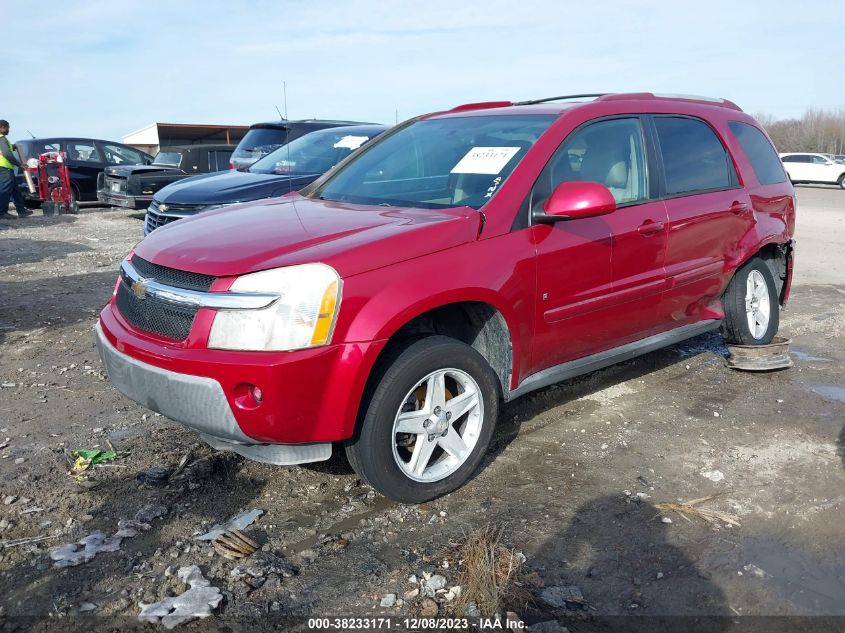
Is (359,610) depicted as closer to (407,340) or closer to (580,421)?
(407,340)

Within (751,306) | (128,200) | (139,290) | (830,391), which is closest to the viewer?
(139,290)

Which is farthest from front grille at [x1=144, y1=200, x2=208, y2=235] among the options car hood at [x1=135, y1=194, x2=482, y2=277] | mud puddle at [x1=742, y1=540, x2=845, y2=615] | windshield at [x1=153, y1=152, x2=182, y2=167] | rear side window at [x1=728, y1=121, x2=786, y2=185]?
windshield at [x1=153, y1=152, x2=182, y2=167]

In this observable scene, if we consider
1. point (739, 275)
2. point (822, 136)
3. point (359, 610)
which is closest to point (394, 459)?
point (359, 610)

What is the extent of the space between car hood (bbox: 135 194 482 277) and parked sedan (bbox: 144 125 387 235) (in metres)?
3.69

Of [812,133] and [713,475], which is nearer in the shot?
[713,475]

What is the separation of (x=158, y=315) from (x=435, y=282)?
1206 mm

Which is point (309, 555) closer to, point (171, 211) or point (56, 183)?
point (171, 211)

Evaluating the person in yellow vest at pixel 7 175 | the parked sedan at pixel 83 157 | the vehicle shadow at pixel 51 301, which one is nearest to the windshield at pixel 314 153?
the vehicle shadow at pixel 51 301

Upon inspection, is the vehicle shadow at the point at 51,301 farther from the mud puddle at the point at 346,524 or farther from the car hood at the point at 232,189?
the mud puddle at the point at 346,524

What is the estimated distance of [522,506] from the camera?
339 centimetres

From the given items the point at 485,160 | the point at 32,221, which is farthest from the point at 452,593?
the point at 32,221

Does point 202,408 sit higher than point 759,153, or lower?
lower

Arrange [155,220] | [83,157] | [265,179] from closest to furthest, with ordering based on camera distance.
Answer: [265,179]
[155,220]
[83,157]

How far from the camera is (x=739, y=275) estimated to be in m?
5.11
